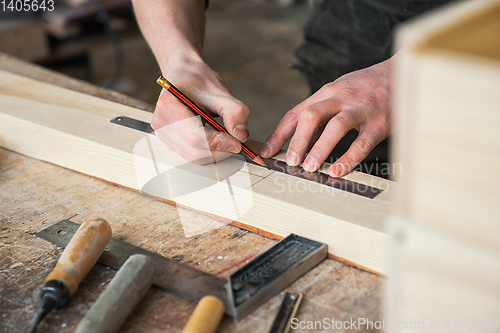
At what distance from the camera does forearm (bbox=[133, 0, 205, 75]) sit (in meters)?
1.35

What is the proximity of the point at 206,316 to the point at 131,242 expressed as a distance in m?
0.33

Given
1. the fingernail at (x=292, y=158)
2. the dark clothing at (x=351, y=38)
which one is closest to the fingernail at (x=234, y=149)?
the fingernail at (x=292, y=158)

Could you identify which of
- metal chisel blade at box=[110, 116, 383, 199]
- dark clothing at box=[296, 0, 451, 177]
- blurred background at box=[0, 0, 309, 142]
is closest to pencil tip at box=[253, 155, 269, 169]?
metal chisel blade at box=[110, 116, 383, 199]

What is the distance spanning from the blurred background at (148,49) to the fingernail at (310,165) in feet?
4.18

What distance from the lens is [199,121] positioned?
43.6 inches

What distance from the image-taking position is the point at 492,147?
422 mm

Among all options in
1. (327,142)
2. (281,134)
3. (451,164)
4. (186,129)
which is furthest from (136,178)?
(451,164)

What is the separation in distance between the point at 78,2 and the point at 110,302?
378 cm

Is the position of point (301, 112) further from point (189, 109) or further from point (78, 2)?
point (78, 2)

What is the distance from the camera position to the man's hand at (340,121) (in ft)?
3.58

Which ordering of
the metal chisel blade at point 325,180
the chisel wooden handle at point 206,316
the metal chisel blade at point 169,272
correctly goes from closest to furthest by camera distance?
the chisel wooden handle at point 206,316 < the metal chisel blade at point 169,272 < the metal chisel blade at point 325,180

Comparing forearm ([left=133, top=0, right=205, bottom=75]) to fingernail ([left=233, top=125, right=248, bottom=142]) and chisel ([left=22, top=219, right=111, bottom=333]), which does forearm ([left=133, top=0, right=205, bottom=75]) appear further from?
chisel ([left=22, top=219, right=111, bottom=333])

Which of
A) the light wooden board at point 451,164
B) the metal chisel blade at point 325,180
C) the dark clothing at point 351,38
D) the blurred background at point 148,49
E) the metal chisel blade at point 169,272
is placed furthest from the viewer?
the blurred background at point 148,49

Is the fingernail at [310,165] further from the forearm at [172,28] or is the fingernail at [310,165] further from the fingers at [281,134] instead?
the forearm at [172,28]
